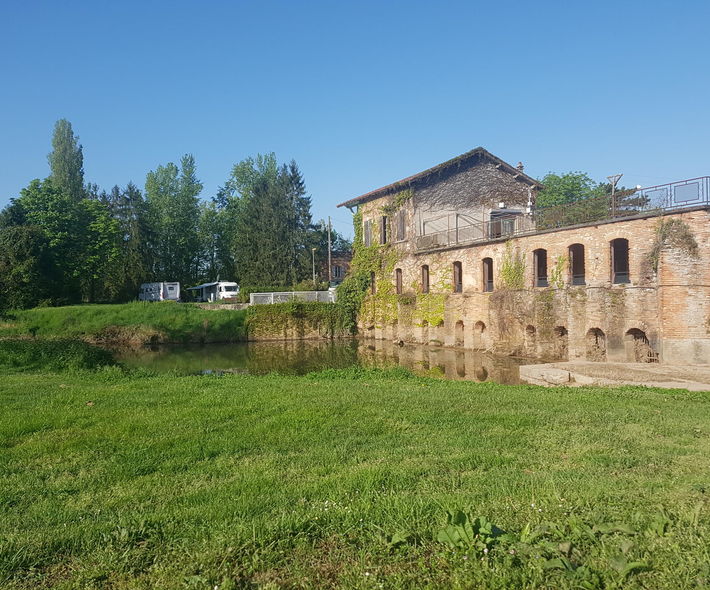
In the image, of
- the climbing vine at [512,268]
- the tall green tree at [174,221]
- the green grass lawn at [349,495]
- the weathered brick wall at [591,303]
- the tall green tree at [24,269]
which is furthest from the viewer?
the tall green tree at [174,221]

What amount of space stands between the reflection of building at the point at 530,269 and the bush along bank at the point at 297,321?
84.8 inches

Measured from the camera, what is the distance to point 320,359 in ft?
83.8

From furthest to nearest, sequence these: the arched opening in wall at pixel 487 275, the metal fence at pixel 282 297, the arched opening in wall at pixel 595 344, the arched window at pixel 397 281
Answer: the metal fence at pixel 282 297
the arched window at pixel 397 281
the arched opening in wall at pixel 487 275
the arched opening in wall at pixel 595 344

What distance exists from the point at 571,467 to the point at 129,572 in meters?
4.04

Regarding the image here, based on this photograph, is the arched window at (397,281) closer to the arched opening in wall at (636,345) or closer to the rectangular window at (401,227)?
the rectangular window at (401,227)

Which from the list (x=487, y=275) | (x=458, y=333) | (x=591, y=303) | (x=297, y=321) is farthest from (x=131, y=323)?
(x=591, y=303)

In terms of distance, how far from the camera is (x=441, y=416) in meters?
7.91

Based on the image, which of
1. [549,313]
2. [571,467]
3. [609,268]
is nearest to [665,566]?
[571,467]

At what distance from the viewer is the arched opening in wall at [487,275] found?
2802 centimetres

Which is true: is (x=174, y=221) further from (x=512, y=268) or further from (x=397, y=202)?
(x=512, y=268)

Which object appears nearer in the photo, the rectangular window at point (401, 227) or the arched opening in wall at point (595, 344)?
the arched opening in wall at point (595, 344)

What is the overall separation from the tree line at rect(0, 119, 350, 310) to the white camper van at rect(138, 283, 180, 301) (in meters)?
0.88

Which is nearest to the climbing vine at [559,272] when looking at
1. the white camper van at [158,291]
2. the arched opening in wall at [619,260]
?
the arched opening in wall at [619,260]

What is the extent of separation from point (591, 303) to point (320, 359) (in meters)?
12.1
